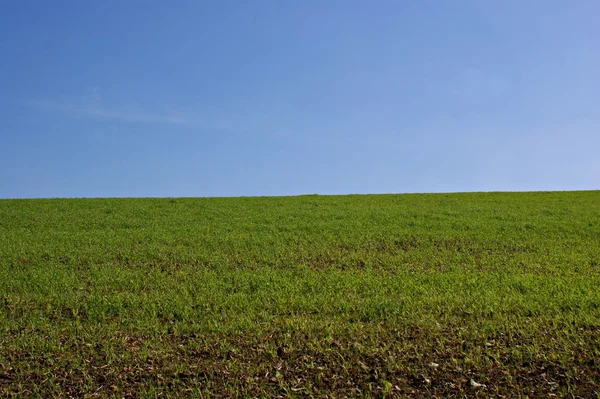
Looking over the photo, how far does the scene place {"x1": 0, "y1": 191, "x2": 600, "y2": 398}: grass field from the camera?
281 inches

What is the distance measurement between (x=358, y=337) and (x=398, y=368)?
4.13 feet

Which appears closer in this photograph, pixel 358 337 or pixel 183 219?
pixel 358 337

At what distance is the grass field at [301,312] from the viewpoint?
7145mm

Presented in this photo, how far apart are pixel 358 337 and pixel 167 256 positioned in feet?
29.4

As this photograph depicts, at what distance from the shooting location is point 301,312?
9969 millimetres

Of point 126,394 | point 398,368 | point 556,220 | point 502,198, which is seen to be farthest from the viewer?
point 502,198

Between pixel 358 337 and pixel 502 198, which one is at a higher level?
pixel 502 198

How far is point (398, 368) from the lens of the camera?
24.0 ft

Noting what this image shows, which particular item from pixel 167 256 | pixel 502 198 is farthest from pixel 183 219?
pixel 502 198

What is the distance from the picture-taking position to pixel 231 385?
276 inches

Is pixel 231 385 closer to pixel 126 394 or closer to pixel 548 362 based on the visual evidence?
pixel 126 394

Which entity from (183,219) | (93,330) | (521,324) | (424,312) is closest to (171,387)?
(93,330)

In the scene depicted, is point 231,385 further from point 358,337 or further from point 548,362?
point 548,362

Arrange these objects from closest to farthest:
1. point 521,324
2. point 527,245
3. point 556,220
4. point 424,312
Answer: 1. point 521,324
2. point 424,312
3. point 527,245
4. point 556,220
